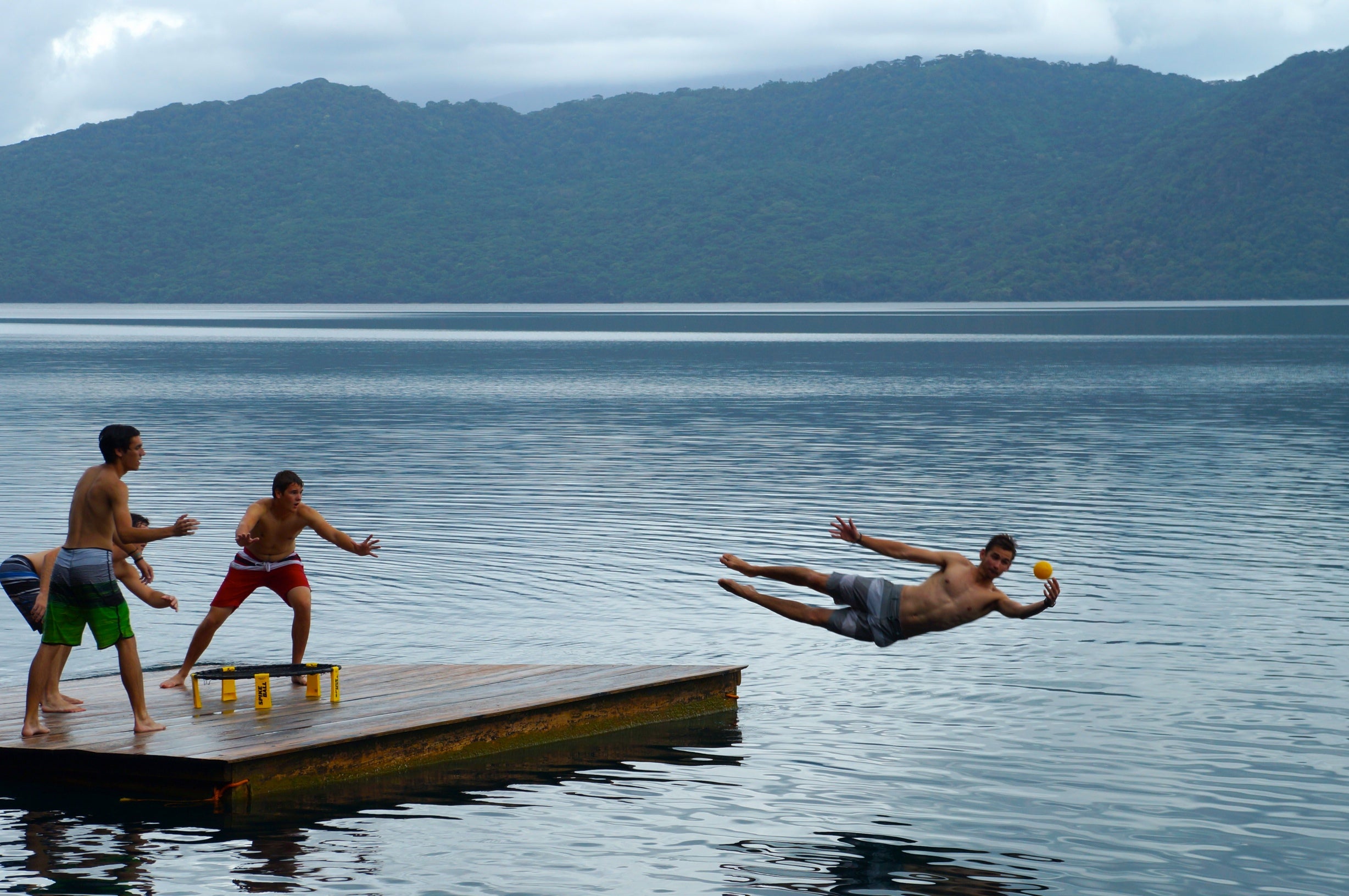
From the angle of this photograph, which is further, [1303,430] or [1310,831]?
[1303,430]

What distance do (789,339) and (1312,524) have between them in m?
102

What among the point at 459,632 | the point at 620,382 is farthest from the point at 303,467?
the point at 620,382

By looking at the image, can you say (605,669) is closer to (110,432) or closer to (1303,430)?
(110,432)

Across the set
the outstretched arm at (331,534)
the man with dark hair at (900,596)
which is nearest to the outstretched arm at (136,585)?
the outstretched arm at (331,534)

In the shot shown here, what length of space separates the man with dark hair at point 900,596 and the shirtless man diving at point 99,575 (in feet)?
14.1

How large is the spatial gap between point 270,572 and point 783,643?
20.7 ft

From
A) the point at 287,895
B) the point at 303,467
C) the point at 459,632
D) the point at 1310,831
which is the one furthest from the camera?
the point at 303,467

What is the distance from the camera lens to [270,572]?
547 inches

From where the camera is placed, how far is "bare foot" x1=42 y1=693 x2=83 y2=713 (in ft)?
42.9

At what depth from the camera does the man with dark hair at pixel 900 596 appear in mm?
12344

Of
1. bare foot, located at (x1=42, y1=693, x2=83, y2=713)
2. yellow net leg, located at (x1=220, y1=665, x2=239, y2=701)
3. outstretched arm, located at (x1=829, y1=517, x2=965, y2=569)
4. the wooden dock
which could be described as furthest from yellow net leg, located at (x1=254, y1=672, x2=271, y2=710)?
outstretched arm, located at (x1=829, y1=517, x2=965, y2=569)

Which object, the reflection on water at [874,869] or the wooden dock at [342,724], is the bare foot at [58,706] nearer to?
the wooden dock at [342,724]

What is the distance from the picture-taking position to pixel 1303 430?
148 ft

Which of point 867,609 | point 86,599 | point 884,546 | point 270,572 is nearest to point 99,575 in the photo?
point 86,599
